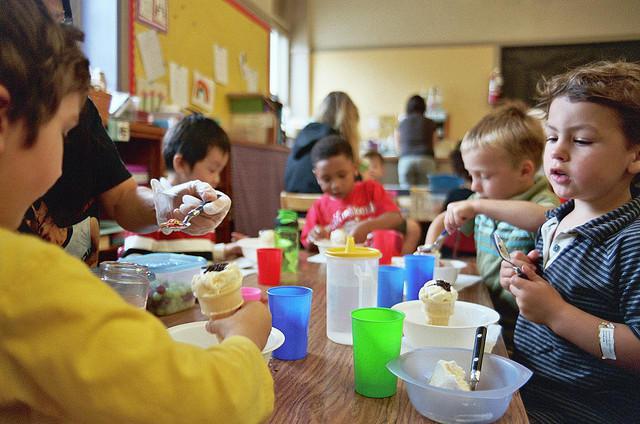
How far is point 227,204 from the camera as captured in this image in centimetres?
107

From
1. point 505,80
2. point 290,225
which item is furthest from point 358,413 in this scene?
point 505,80

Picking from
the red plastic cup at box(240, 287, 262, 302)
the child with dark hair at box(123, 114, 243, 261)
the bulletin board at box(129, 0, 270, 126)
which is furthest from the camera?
the bulletin board at box(129, 0, 270, 126)

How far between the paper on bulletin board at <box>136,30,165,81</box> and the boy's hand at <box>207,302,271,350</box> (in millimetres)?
3111

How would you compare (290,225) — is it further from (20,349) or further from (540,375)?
(20,349)

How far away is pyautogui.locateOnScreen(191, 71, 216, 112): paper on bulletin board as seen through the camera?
4.07 metres

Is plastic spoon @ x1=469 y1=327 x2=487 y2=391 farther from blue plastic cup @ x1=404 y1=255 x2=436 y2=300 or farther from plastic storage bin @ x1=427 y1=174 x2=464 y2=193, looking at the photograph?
plastic storage bin @ x1=427 y1=174 x2=464 y2=193

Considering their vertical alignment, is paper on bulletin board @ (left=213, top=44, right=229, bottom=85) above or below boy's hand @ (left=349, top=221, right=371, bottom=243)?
above

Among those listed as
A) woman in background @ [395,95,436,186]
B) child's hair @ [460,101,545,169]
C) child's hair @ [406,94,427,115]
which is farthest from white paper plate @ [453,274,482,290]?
child's hair @ [406,94,427,115]

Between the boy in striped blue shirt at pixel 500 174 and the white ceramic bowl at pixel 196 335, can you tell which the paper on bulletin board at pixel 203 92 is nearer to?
the boy in striped blue shirt at pixel 500 174

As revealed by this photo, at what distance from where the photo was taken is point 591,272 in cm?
108

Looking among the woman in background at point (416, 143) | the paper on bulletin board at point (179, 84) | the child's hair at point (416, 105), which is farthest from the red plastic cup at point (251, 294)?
the child's hair at point (416, 105)

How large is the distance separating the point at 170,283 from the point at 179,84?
3.04 m

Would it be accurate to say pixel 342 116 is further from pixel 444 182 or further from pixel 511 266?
pixel 511 266

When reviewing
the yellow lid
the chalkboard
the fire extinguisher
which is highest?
the chalkboard
